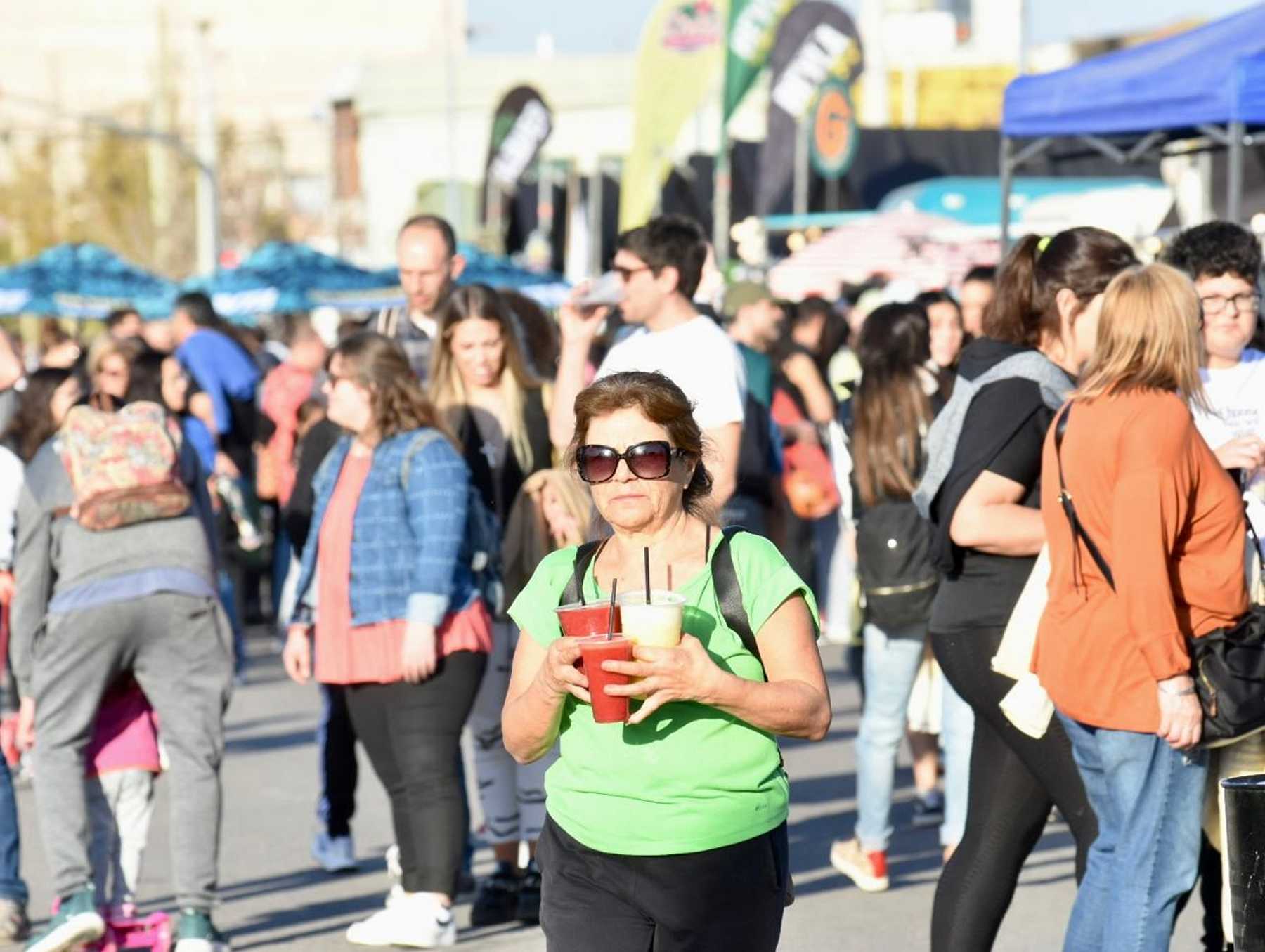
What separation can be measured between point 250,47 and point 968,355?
3864 inches

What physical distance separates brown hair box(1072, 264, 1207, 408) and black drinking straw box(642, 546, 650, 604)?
1282mm

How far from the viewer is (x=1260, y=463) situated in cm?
521

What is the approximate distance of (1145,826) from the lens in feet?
16.0

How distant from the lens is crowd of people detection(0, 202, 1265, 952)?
4.04 m

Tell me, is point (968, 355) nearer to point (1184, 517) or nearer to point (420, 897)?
→ point (1184, 517)

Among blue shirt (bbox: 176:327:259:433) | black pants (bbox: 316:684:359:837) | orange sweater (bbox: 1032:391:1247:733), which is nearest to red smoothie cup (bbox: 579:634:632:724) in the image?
orange sweater (bbox: 1032:391:1247:733)

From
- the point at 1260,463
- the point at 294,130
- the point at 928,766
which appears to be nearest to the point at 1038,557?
the point at 1260,463

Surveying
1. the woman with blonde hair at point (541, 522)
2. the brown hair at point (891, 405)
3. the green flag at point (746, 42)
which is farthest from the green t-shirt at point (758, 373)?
the green flag at point (746, 42)

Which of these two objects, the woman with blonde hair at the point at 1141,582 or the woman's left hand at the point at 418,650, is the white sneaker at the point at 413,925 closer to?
the woman's left hand at the point at 418,650

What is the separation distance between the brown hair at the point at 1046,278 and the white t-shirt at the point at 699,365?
1.27 metres

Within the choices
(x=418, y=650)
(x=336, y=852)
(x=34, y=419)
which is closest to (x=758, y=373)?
(x=336, y=852)

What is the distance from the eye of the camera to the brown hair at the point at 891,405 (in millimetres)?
7836

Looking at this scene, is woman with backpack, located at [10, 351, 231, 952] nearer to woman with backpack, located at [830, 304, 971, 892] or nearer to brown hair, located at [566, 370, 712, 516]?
woman with backpack, located at [830, 304, 971, 892]

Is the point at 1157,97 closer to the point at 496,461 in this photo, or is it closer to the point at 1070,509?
the point at 496,461
